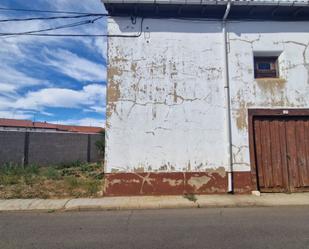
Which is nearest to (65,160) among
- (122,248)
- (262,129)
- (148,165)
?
(148,165)

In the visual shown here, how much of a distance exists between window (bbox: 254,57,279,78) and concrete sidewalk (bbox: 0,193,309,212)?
4047mm

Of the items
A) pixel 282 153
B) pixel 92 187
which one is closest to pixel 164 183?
pixel 92 187

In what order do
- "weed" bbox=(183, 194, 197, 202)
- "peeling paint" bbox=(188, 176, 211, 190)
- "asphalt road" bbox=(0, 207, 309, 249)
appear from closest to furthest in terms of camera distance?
1. "asphalt road" bbox=(0, 207, 309, 249)
2. "weed" bbox=(183, 194, 197, 202)
3. "peeling paint" bbox=(188, 176, 211, 190)

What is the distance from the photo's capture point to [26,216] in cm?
645

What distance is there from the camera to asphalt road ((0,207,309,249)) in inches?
180

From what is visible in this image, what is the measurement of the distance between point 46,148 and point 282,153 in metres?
13.6

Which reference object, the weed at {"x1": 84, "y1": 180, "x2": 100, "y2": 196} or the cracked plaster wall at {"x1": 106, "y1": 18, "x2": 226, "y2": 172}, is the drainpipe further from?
the weed at {"x1": 84, "y1": 180, "x2": 100, "y2": 196}

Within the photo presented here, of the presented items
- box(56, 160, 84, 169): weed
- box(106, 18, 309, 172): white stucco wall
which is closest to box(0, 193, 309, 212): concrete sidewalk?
box(106, 18, 309, 172): white stucco wall

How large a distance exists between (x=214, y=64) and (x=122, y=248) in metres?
6.58

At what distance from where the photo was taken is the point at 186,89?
345 inches

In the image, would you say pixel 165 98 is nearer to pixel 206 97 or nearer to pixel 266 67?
pixel 206 97

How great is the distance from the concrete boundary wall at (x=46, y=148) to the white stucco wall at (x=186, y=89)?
963 centimetres

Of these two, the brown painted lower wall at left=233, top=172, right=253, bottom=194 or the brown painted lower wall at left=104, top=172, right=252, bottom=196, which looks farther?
the brown painted lower wall at left=233, top=172, right=253, bottom=194

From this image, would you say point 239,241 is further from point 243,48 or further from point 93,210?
point 243,48
